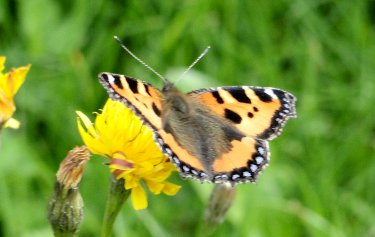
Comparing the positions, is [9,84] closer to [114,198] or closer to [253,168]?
[114,198]

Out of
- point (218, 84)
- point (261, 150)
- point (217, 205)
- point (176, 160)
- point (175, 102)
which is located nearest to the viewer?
point (176, 160)

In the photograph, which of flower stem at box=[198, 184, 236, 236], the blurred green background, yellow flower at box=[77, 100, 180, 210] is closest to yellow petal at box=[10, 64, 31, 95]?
yellow flower at box=[77, 100, 180, 210]

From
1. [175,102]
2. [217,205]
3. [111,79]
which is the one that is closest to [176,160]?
[111,79]

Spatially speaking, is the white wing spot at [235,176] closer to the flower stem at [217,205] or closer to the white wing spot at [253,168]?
the white wing spot at [253,168]

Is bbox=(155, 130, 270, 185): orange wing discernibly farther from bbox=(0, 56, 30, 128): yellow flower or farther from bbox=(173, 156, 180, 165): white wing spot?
bbox=(0, 56, 30, 128): yellow flower

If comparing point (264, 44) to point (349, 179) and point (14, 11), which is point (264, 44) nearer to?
point (349, 179)

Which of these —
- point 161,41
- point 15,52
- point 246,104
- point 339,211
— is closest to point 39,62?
point 15,52

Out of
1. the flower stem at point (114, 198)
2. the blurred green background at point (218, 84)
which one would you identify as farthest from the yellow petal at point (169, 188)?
the blurred green background at point (218, 84)
